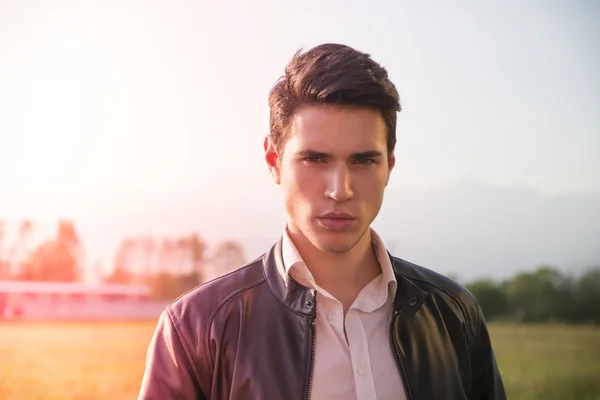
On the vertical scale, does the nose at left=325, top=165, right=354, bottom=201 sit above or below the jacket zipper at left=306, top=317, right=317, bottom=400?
above

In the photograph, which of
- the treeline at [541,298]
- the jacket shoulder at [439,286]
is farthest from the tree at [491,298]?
the jacket shoulder at [439,286]

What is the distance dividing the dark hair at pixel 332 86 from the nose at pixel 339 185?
0.44 ft

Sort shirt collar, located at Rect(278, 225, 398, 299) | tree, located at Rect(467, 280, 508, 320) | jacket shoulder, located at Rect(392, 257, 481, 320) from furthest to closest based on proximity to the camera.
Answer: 1. tree, located at Rect(467, 280, 508, 320)
2. jacket shoulder, located at Rect(392, 257, 481, 320)
3. shirt collar, located at Rect(278, 225, 398, 299)

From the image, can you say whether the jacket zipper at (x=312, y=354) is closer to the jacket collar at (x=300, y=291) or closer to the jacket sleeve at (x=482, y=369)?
the jacket collar at (x=300, y=291)

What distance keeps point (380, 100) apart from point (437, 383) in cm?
59

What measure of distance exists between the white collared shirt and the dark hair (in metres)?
0.26

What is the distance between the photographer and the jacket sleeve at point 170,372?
44.1 inches

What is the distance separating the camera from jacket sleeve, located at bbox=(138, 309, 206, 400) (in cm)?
112

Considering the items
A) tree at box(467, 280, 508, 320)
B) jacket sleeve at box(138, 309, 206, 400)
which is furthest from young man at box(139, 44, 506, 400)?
tree at box(467, 280, 508, 320)

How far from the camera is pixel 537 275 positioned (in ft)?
11.9

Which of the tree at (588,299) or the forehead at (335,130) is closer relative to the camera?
the forehead at (335,130)

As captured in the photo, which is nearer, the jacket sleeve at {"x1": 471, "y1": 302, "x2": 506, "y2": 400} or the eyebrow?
the eyebrow

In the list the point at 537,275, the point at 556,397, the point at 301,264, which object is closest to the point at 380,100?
the point at 301,264

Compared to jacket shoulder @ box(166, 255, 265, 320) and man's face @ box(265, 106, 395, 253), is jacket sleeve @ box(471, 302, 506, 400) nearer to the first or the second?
man's face @ box(265, 106, 395, 253)
